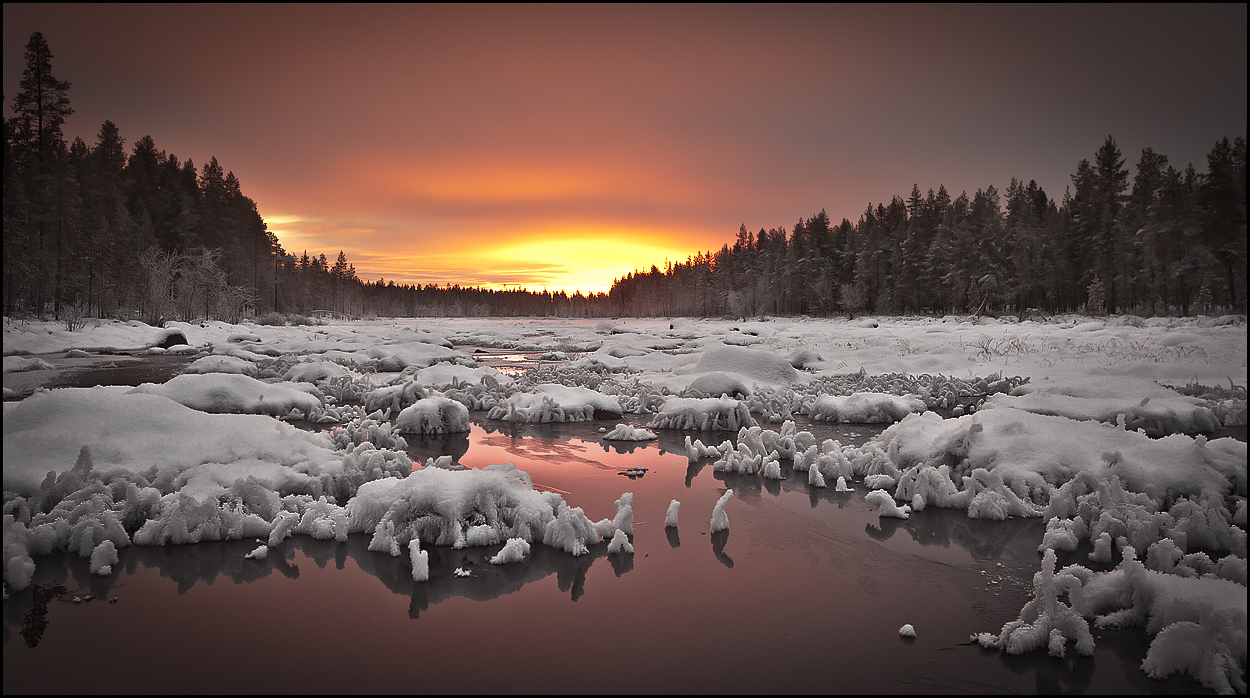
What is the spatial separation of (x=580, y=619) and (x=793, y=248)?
74.8 metres

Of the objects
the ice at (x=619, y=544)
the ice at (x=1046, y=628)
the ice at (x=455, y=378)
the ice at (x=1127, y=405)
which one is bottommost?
the ice at (x=619, y=544)

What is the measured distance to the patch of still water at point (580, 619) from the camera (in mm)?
3348

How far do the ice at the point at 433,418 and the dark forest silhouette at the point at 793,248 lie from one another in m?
6.39

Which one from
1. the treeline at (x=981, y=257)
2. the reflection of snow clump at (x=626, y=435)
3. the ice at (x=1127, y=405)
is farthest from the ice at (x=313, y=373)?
the treeline at (x=981, y=257)

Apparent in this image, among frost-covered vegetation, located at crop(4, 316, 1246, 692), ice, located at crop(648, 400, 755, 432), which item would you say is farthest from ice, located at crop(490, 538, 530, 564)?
ice, located at crop(648, 400, 755, 432)

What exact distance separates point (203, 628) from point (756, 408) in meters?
10.6

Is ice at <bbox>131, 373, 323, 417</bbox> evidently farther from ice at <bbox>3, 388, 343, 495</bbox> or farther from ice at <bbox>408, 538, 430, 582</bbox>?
ice at <bbox>408, 538, 430, 582</bbox>

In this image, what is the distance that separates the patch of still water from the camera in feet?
11.0

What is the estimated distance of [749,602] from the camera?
14.2 feet

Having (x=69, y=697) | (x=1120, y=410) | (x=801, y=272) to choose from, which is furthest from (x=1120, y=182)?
(x=69, y=697)

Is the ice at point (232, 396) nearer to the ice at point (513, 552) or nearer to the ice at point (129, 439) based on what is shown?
the ice at point (129, 439)

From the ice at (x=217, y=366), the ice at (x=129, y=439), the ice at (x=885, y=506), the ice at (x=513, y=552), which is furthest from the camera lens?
the ice at (x=217, y=366)

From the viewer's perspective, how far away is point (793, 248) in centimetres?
7412

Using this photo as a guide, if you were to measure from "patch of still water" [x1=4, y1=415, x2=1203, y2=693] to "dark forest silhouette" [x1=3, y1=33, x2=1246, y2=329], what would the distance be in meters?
2.70
